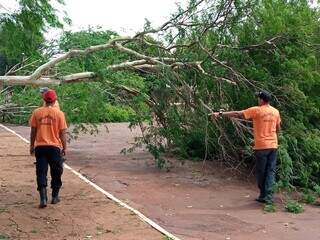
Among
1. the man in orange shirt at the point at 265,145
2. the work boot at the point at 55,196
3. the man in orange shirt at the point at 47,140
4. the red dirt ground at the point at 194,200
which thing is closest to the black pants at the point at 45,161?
the man in orange shirt at the point at 47,140

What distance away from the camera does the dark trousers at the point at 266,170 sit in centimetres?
970

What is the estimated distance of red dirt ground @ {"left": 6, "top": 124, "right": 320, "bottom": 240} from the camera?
7.93m

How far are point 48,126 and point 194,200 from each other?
9.78 ft

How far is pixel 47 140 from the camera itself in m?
8.73

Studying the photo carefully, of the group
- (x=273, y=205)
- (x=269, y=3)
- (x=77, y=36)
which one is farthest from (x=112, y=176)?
(x=269, y=3)

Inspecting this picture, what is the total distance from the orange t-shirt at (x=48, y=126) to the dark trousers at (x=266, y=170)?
3.38 m

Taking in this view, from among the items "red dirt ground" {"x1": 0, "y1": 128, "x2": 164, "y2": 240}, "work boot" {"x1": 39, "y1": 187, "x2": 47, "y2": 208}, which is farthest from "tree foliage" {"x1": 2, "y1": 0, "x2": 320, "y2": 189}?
"work boot" {"x1": 39, "y1": 187, "x2": 47, "y2": 208}

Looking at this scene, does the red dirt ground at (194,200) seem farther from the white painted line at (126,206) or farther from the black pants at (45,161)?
the black pants at (45,161)

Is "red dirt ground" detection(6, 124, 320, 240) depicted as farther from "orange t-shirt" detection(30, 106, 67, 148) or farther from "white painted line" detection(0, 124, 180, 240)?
"orange t-shirt" detection(30, 106, 67, 148)

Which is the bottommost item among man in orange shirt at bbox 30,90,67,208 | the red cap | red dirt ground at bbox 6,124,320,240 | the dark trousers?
red dirt ground at bbox 6,124,320,240

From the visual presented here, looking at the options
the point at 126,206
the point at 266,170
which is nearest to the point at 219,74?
the point at 266,170

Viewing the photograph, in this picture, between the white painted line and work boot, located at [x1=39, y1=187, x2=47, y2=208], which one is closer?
the white painted line

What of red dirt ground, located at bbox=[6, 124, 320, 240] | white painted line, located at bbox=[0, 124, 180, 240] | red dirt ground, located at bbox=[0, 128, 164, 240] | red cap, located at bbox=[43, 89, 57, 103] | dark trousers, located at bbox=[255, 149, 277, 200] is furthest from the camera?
dark trousers, located at bbox=[255, 149, 277, 200]

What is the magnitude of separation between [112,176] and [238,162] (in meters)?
2.73
